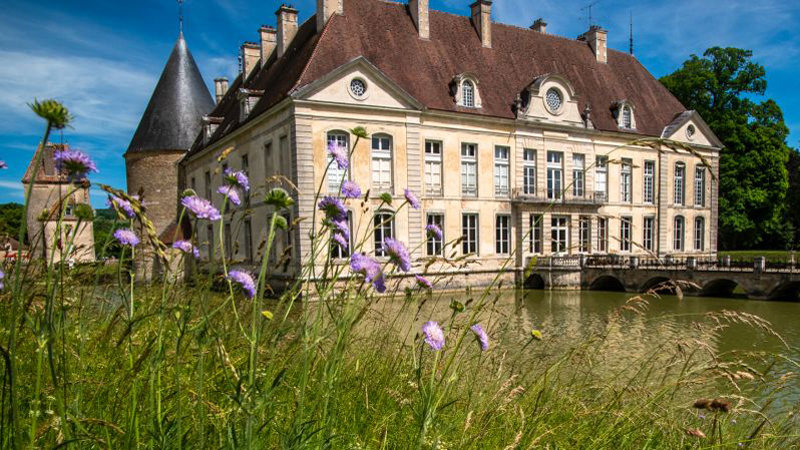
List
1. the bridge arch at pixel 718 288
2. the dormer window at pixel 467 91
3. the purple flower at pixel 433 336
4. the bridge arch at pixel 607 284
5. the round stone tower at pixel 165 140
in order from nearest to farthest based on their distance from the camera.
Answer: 1. the purple flower at pixel 433 336
2. the bridge arch at pixel 718 288
3. the dormer window at pixel 467 91
4. the bridge arch at pixel 607 284
5. the round stone tower at pixel 165 140

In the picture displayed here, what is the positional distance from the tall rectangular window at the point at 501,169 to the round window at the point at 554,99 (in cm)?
264

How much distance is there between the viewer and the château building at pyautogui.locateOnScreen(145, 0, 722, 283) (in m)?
17.1

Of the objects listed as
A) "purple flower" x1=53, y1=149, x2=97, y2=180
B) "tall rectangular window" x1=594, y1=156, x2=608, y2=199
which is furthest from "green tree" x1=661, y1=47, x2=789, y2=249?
"purple flower" x1=53, y1=149, x2=97, y2=180

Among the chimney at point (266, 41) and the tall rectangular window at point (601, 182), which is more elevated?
the chimney at point (266, 41)

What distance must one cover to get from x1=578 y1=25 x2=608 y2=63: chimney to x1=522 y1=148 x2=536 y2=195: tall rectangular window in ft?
24.4

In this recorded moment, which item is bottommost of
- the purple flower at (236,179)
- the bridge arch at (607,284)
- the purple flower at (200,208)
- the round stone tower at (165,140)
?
the bridge arch at (607,284)

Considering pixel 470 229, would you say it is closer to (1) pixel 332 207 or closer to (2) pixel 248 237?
(2) pixel 248 237

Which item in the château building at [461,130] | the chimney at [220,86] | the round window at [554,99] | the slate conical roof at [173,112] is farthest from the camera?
the chimney at [220,86]

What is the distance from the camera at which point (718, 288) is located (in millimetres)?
18578

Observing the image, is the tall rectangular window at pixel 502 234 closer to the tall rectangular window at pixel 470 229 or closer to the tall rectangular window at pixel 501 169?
the tall rectangular window at pixel 470 229

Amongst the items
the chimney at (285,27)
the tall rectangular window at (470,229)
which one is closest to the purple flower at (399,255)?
the tall rectangular window at (470,229)

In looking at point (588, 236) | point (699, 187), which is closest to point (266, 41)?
point (588, 236)

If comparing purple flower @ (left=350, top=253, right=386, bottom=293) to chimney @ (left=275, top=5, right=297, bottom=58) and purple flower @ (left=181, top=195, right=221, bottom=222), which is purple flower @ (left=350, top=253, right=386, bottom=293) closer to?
purple flower @ (left=181, top=195, right=221, bottom=222)

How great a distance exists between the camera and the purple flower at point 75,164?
1.40 m
